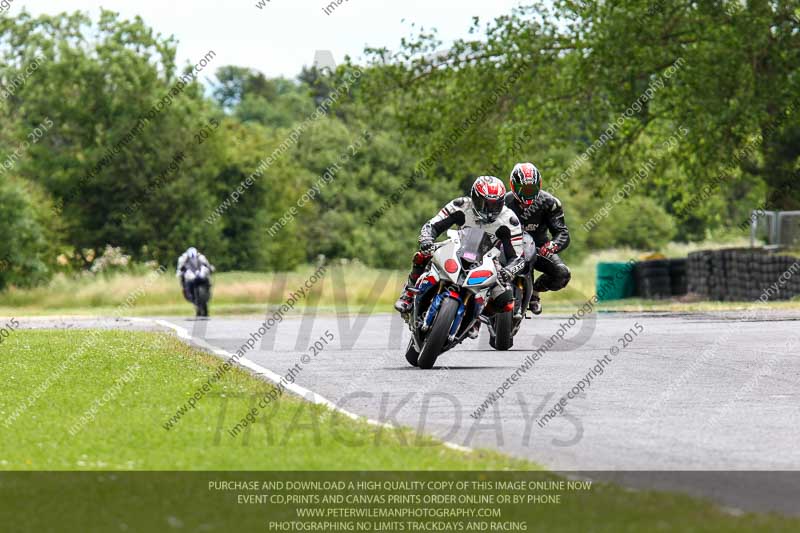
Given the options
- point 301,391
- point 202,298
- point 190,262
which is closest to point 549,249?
point 301,391

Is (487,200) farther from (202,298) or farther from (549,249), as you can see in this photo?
(202,298)

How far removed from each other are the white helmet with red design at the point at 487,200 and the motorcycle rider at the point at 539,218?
177cm

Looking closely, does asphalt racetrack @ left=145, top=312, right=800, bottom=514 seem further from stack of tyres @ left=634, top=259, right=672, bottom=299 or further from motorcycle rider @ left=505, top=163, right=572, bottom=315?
stack of tyres @ left=634, top=259, right=672, bottom=299

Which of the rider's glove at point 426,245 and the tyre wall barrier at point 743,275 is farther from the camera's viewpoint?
the tyre wall barrier at point 743,275

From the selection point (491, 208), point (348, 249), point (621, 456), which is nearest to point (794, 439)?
point (621, 456)

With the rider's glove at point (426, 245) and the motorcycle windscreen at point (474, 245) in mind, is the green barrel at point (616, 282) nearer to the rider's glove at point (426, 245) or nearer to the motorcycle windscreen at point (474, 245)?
the motorcycle windscreen at point (474, 245)

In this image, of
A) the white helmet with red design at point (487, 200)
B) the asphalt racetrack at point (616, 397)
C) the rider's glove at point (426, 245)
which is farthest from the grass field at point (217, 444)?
the white helmet with red design at point (487, 200)

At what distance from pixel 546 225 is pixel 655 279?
19.1 metres

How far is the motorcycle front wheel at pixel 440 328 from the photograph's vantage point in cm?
1443

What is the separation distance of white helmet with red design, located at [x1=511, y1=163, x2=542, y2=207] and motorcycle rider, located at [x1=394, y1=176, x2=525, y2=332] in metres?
1.49

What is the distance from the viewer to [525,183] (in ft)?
56.8

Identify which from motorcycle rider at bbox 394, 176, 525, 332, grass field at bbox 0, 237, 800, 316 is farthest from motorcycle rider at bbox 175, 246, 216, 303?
motorcycle rider at bbox 394, 176, 525, 332

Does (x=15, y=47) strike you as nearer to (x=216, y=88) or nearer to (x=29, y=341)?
(x=216, y=88)

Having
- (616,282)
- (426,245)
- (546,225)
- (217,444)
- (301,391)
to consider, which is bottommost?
(616,282)
